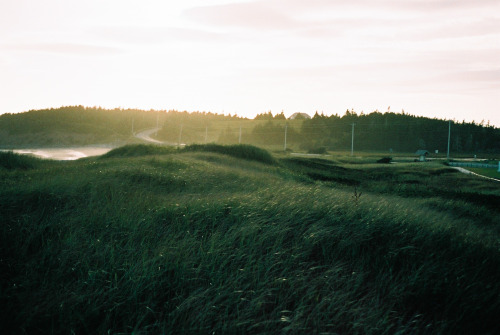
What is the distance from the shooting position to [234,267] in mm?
4688

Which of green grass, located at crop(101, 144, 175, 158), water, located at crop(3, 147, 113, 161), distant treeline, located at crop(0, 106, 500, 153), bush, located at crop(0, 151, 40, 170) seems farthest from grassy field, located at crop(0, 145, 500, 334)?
distant treeline, located at crop(0, 106, 500, 153)

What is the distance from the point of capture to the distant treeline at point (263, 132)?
71562 mm

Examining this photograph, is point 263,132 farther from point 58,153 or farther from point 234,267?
point 234,267

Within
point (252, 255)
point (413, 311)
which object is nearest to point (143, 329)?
point (252, 255)

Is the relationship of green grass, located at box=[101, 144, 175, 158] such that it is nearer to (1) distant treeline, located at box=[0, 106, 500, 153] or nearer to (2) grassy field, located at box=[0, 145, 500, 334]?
(2) grassy field, located at box=[0, 145, 500, 334]

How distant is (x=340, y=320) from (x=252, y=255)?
4.39 ft

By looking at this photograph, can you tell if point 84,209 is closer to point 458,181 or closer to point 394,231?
point 394,231

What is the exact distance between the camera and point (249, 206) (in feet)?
22.7

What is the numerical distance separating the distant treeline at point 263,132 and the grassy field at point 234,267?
5877cm

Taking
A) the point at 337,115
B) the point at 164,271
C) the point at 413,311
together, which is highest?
the point at 337,115

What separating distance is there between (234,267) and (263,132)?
7527 cm

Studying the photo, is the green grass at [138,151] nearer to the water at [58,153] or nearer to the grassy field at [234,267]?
the water at [58,153]

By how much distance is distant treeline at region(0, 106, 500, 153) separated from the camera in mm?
71562

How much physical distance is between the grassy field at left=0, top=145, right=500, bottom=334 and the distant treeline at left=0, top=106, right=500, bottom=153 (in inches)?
2314
